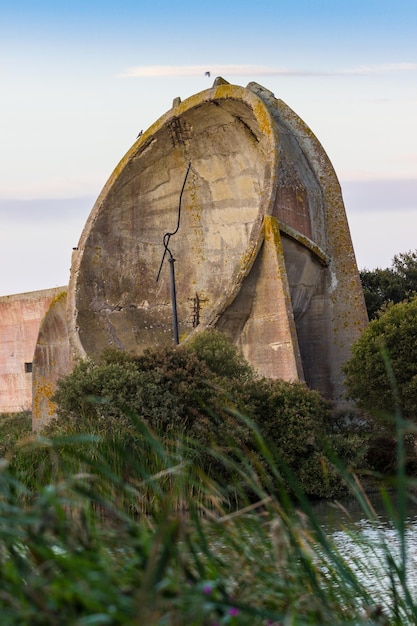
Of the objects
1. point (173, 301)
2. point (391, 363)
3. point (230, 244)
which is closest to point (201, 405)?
point (391, 363)

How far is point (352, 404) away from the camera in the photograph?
2181cm

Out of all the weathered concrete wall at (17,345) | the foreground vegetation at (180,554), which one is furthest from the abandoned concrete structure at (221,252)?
the foreground vegetation at (180,554)

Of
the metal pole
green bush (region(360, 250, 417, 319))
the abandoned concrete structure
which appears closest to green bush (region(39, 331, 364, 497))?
the abandoned concrete structure

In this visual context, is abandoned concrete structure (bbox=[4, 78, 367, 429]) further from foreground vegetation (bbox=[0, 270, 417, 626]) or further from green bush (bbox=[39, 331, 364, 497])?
foreground vegetation (bbox=[0, 270, 417, 626])

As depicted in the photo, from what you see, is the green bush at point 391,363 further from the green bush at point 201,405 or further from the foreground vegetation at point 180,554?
the foreground vegetation at point 180,554

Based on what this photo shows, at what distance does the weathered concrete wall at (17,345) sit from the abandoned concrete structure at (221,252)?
6.71m

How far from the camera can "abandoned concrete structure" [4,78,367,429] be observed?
2208cm

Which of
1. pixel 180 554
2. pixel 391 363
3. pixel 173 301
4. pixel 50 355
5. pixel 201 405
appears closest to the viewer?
pixel 180 554

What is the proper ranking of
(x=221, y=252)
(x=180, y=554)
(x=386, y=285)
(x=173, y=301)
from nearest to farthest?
(x=180, y=554) < (x=173, y=301) < (x=221, y=252) < (x=386, y=285)

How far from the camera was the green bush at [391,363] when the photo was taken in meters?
19.5

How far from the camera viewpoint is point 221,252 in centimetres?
2508

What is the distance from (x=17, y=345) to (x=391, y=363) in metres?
15.6

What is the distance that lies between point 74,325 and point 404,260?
13255 mm

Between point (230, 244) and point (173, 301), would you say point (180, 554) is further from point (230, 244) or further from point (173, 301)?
point (230, 244)
